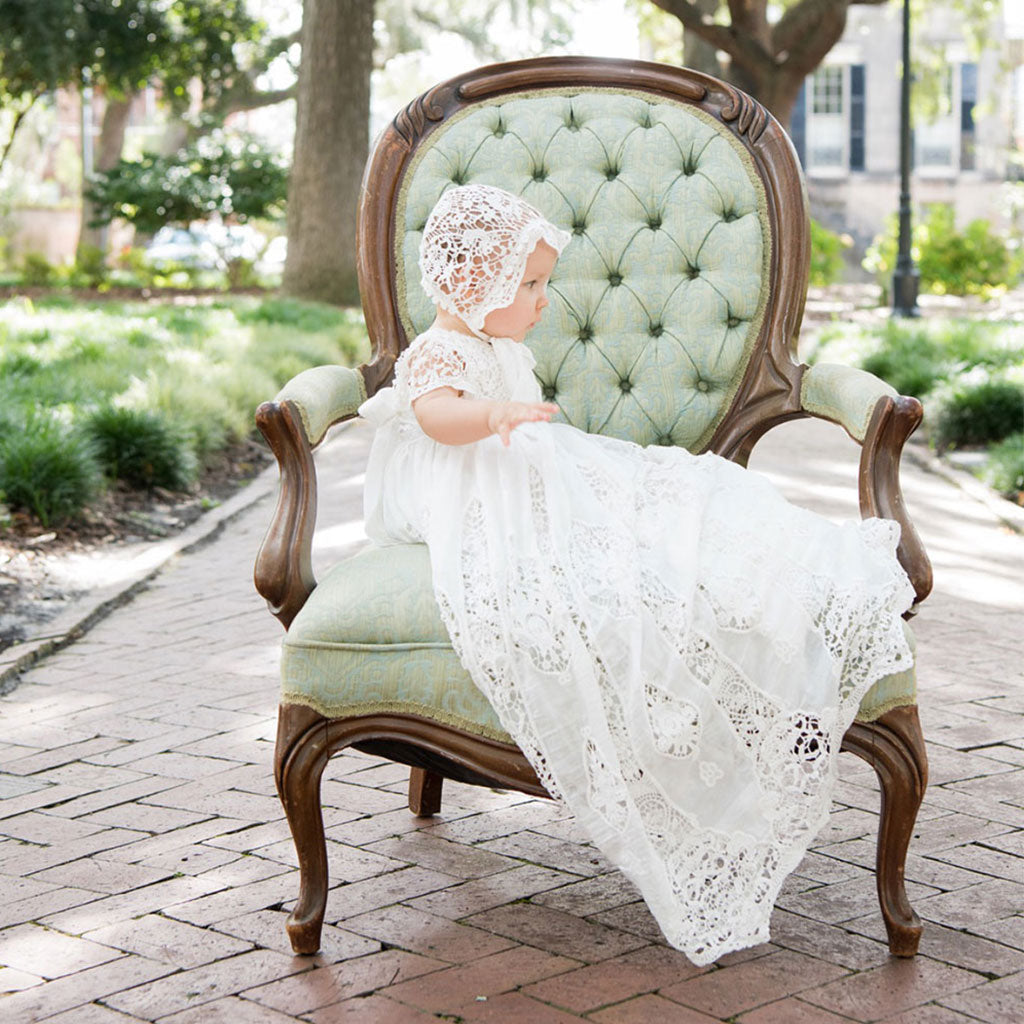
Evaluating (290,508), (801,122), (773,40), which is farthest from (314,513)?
(801,122)

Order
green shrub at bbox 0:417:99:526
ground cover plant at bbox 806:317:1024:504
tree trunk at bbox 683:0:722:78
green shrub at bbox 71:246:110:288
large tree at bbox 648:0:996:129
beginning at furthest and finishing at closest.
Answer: green shrub at bbox 71:246:110:288
tree trunk at bbox 683:0:722:78
large tree at bbox 648:0:996:129
ground cover plant at bbox 806:317:1024:504
green shrub at bbox 0:417:99:526

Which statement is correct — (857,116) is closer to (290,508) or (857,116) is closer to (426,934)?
(290,508)

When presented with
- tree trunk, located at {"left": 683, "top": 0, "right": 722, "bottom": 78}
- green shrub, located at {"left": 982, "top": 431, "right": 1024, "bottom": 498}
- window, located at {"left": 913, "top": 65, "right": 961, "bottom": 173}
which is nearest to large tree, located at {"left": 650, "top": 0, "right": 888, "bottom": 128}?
tree trunk, located at {"left": 683, "top": 0, "right": 722, "bottom": 78}

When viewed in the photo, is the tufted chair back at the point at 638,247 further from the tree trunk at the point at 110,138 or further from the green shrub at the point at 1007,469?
the tree trunk at the point at 110,138

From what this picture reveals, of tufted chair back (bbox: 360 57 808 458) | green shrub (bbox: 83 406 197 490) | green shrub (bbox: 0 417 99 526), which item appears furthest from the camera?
green shrub (bbox: 83 406 197 490)

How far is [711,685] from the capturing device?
87.1 inches

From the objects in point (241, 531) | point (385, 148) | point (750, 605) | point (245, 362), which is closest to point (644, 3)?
point (245, 362)

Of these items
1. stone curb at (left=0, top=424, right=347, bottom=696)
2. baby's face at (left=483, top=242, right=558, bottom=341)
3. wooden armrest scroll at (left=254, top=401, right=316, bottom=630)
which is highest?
baby's face at (left=483, top=242, right=558, bottom=341)

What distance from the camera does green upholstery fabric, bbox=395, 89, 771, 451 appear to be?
3180 mm

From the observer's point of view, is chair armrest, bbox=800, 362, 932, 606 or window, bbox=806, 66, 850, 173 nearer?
chair armrest, bbox=800, 362, 932, 606

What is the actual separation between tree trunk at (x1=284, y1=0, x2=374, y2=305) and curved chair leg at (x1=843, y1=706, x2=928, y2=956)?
457 inches

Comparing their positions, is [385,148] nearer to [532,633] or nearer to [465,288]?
[465,288]

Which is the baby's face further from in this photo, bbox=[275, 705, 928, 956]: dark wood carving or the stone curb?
the stone curb

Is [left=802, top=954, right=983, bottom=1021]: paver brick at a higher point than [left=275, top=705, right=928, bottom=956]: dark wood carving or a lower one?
lower
